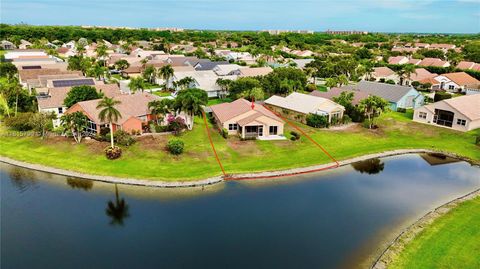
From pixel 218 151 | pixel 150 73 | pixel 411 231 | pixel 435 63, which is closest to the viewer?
pixel 411 231

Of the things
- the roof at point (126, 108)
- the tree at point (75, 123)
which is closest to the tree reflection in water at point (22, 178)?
the tree at point (75, 123)

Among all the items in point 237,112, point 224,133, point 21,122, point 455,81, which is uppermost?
point 455,81

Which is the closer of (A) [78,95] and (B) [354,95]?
(A) [78,95]

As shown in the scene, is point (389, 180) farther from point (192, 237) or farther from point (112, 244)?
point (112, 244)

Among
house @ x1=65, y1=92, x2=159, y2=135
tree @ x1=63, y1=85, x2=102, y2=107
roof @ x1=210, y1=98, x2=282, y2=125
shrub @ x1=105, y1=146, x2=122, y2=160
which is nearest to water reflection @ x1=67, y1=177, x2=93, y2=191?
shrub @ x1=105, y1=146, x2=122, y2=160

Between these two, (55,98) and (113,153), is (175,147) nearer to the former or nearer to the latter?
(113,153)

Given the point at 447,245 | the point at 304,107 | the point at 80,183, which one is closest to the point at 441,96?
the point at 304,107

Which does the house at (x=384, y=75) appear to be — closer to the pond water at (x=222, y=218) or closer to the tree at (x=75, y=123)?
the pond water at (x=222, y=218)

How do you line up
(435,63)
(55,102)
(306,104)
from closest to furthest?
(55,102)
(306,104)
(435,63)
